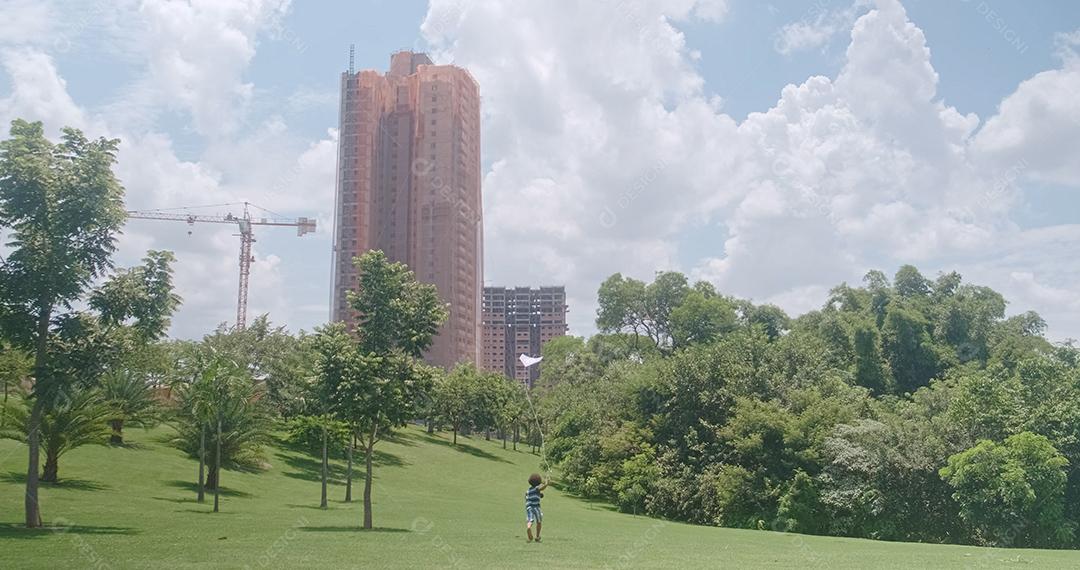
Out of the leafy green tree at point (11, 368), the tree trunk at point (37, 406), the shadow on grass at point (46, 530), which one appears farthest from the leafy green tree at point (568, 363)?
the tree trunk at point (37, 406)

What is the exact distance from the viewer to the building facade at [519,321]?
163 metres

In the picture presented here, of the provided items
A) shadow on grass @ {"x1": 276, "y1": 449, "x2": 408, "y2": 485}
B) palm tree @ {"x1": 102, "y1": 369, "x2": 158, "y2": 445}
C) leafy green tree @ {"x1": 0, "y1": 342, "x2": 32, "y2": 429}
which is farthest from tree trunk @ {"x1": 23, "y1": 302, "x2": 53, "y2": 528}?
shadow on grass @ {"x1": 276, "y1": 449, "x2": 408, "y2": 485}

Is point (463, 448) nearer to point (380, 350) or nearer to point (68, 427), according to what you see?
point (68, 427)

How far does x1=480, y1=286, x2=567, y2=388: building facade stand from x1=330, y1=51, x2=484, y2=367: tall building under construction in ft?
155

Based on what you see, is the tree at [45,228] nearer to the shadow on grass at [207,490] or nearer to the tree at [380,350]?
the tree at [380,350]

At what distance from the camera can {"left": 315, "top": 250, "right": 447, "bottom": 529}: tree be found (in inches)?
844

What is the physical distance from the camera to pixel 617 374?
6322 cm

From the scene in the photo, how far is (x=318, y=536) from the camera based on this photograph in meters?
20.4

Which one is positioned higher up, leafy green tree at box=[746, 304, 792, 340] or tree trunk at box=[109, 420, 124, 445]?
leafy green tree at box=[746, 304, 792, 340]

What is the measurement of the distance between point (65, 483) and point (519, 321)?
445 feet

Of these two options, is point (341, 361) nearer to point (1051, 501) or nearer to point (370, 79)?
point (1051, 501)

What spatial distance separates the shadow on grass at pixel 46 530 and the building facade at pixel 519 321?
140m

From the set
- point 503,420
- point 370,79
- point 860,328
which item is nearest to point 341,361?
point 860,328

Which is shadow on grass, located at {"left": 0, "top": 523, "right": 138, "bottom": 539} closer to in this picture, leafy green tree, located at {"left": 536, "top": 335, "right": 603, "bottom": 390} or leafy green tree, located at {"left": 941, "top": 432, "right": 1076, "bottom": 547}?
leafy green tree, located at {"left": 941, "top": 432, "right": 1076, "bottom": 547}
